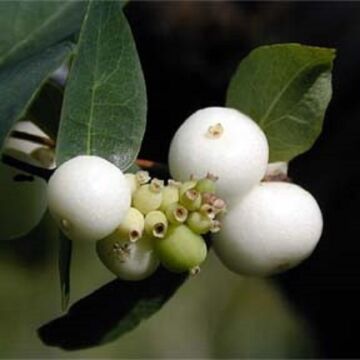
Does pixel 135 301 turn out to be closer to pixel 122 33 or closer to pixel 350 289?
pixel 122 33

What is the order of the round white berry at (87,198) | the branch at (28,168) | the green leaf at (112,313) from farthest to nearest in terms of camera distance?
the green leaf at (112,313), the branch at (28,168), the round white berry at (87,198)

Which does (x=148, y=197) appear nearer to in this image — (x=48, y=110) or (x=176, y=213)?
(x=176, y=213)

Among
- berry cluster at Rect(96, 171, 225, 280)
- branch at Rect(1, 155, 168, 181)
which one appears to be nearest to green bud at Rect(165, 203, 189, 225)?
berry cluster at Rect(96, 171, 225, 280)

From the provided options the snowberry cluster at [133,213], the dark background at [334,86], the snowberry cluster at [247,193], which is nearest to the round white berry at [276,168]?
the snowberry cluster at [247,193]

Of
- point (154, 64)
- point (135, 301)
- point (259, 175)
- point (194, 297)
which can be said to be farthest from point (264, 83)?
point (154, 64)

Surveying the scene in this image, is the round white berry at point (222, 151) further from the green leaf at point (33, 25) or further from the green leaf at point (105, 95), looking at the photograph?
the green leaf at point (33, 25)
